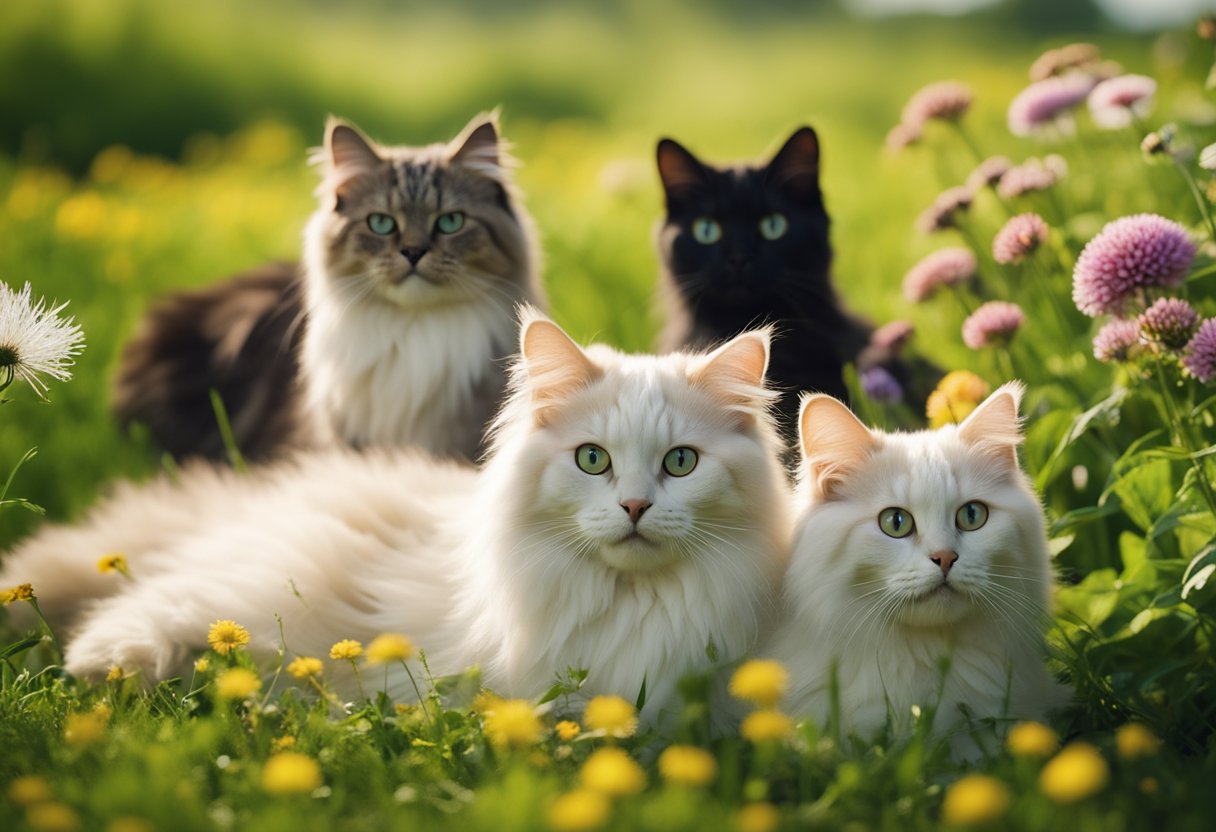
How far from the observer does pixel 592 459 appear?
2.21m

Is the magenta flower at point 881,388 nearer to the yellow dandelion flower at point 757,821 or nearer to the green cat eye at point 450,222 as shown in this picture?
the green cat eye at point 450,222

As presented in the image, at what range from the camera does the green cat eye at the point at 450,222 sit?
136 inches

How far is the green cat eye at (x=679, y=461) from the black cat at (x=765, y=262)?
100cm

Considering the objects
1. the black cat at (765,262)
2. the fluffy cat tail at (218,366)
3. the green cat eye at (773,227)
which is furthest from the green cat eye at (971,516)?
the fluffy cat tail at (218,366)

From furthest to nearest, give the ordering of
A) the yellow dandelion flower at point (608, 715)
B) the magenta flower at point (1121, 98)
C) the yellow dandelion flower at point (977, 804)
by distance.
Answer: the magenta flower at point (1121, 98) < the yellow dandelion flower at point (608, 715) < the yellow dandelion flower at point (977, 804)

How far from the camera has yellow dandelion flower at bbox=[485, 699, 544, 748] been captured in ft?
5.65

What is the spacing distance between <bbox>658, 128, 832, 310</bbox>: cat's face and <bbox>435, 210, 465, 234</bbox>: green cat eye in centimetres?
64

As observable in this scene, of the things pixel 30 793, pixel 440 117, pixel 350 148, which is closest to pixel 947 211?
pixel 350 148

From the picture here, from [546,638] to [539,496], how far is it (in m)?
0.30

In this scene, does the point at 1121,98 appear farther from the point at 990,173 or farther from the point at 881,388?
the point at 881,388

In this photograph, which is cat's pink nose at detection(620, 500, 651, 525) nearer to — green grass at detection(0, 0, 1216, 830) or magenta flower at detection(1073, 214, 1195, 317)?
green grass at detection(0, 0, 1216, 830)

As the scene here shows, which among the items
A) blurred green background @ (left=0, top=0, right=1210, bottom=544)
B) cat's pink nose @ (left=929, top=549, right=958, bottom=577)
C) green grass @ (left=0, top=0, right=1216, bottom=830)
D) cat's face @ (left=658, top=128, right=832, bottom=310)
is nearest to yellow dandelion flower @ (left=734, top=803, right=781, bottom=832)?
green grass @ (left=0, top=0, right=1216, bottom=830)

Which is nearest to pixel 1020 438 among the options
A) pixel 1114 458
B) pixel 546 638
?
pixel 1114 458

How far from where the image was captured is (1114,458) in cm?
276
